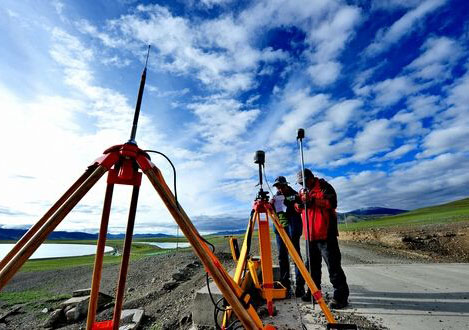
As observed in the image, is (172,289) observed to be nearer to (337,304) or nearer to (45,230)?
(337,304)

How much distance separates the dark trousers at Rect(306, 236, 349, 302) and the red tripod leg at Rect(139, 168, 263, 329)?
12.6 ft

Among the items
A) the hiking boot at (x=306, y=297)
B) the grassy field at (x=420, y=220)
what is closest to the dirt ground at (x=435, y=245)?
the hiking boot at (x=306, y=297)

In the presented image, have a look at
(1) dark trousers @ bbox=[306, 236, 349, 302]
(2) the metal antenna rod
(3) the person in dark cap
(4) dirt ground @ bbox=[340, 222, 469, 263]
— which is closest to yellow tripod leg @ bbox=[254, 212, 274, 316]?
(1) dark trousers @ bbox=[306, 236, 349, 302]

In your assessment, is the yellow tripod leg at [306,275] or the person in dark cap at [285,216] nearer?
the yellow tripod leg at [306,275]

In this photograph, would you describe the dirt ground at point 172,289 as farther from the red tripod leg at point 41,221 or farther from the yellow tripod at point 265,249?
the red tripod leg at point 41,221

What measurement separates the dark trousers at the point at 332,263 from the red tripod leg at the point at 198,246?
385cm

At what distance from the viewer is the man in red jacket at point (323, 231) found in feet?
16.5

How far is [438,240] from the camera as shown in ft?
49.2

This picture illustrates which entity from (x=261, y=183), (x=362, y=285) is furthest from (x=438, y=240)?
(x=261, y=183)

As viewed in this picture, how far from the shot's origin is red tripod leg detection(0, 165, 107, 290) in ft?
4.74

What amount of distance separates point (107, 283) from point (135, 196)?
13.9 m

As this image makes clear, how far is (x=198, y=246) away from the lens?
5.77 feet

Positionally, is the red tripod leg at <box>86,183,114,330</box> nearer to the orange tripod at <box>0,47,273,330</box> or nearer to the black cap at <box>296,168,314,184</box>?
the orange tripod at <box>0,47,273,330</box>

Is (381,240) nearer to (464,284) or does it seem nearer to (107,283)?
(464,284)
